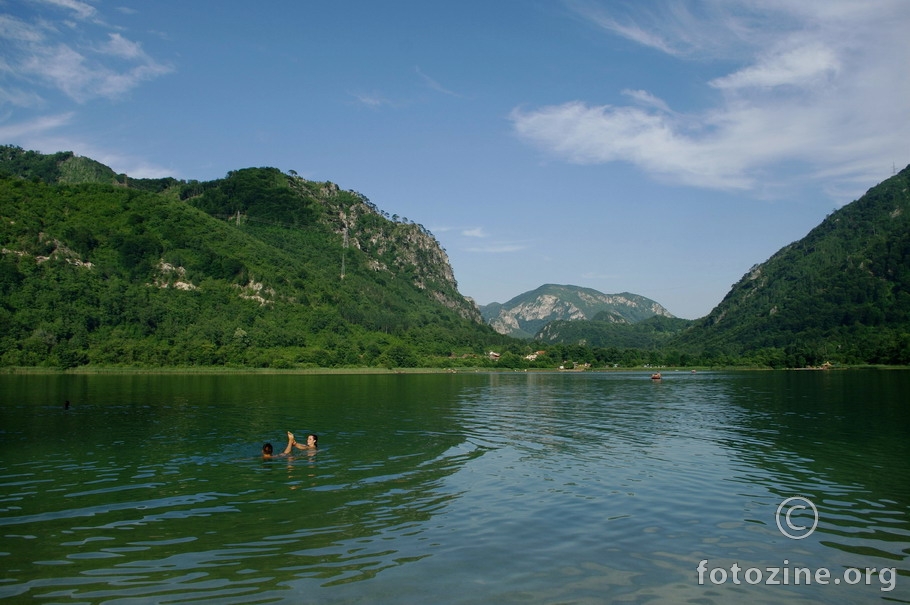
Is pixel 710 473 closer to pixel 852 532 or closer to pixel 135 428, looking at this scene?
pixel 852 532

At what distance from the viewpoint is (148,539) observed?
1862 cm

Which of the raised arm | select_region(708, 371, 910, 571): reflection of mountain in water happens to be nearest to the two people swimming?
the raised arm

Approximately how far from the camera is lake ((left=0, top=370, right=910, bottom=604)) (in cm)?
1506

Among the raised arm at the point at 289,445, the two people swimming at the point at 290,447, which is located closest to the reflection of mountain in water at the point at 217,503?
the two people swimming at the point at 290,447

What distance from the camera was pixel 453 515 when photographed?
72.0ft

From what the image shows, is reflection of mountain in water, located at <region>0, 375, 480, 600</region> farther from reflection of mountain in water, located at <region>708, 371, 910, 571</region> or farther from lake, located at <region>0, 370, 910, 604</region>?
reflection of mountain in water, located at <region>708, 371, 910, 571</region>

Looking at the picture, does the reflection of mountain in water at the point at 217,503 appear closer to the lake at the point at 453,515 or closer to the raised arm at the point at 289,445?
the lake at the point at 453,515

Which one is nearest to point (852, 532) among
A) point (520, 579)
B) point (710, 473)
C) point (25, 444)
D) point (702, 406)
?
point (710, 473)

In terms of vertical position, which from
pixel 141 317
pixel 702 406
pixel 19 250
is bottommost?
pixel 702 406

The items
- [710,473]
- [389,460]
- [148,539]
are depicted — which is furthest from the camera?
[389,460]

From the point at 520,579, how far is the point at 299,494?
13.1 meters

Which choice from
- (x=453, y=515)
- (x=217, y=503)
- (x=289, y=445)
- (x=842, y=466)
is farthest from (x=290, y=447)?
(x=842, y=466)

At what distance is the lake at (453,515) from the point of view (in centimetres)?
1506

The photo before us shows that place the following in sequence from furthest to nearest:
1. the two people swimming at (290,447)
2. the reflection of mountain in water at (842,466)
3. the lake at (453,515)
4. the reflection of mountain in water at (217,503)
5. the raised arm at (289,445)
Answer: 1. the raised arm at (289,445)
2. the two people swimming at (290,447)
3. the reflection of mountain in water at (842,466)
4. the reflection of mountain in water at (217,503)
5. the lake at (453,515)
